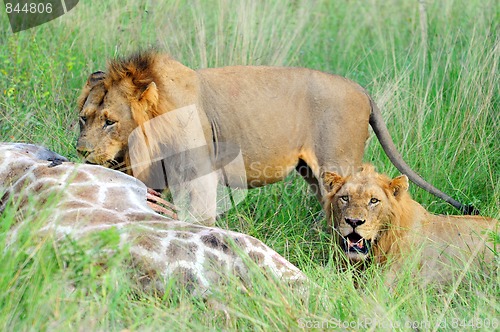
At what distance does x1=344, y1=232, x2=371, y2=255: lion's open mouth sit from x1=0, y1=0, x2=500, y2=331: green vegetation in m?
0.22

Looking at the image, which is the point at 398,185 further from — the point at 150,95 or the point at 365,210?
the point at 150,95

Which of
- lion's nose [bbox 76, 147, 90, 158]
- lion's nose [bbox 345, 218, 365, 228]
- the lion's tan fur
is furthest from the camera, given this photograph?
the lion's tan fur

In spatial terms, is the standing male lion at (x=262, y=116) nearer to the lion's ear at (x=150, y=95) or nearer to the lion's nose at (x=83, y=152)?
the lion's ear at (x=150, y=95)

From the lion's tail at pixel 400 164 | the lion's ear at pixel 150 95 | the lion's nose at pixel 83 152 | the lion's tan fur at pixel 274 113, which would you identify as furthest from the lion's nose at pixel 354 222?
the lion's nose at pixel 83 152

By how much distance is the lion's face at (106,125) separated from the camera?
464 centimetres

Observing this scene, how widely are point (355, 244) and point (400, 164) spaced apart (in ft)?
3.01

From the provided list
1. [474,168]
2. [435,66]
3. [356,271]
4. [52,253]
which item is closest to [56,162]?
[52,253]

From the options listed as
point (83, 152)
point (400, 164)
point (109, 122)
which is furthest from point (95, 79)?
point (400, 164)

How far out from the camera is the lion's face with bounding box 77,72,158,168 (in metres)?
4.64

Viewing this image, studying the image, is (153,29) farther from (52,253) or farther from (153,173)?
(52,253)

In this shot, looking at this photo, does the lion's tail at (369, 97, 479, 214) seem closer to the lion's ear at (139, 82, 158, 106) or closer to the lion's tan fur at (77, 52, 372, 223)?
the lion's tan fur at (77, 52, 372, 223)

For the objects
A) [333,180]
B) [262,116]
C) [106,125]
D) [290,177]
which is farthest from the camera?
[290,177]

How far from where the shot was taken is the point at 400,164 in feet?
16.9

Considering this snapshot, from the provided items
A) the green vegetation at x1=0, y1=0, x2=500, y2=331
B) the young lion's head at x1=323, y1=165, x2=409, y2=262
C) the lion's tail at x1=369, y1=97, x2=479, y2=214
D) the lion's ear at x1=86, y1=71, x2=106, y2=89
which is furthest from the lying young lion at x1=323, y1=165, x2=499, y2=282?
the lion's ear at x1=86, y1=71, x2=106, y2=89
